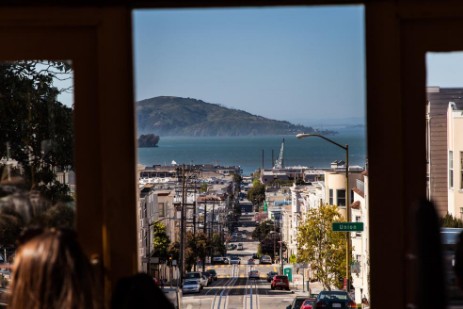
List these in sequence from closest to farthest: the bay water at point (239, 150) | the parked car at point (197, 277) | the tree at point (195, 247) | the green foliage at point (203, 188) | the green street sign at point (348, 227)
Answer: the bay water at point (239, 150), the green street sign at point (348, 227), the green foliage at point (203, 188), the parked car at point (197, 277), the tree at point (195, 247)

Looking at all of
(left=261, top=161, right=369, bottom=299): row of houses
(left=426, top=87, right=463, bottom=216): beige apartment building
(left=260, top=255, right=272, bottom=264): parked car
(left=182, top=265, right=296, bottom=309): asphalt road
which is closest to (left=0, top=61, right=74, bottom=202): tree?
(left=426, top=87, right=463, bottom=216): beige apartment building

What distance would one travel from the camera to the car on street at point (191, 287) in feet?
53.6

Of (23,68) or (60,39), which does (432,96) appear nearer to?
(60,39)

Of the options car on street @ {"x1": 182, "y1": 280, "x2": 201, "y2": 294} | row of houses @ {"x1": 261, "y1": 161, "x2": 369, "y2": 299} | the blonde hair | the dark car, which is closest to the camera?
the blonde hair

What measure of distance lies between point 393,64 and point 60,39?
0.71 m

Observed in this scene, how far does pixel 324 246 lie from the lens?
15562 mm

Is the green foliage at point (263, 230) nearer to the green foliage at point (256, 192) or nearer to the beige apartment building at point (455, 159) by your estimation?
the green foliage at point (256, 192)

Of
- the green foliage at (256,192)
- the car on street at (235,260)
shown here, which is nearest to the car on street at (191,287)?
the green foliage at (256,192)

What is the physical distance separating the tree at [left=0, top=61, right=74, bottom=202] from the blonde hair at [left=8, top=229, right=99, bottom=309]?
479mm

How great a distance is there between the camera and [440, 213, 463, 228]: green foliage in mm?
1871

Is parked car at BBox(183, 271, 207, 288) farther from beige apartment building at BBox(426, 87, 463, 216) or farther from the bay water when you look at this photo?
beige apartment building at BBox(426, 87, 463, 216)

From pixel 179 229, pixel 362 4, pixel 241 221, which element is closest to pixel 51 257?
pixel 362 4

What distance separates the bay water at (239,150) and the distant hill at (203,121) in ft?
0.22

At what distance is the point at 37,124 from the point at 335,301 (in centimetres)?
1029
